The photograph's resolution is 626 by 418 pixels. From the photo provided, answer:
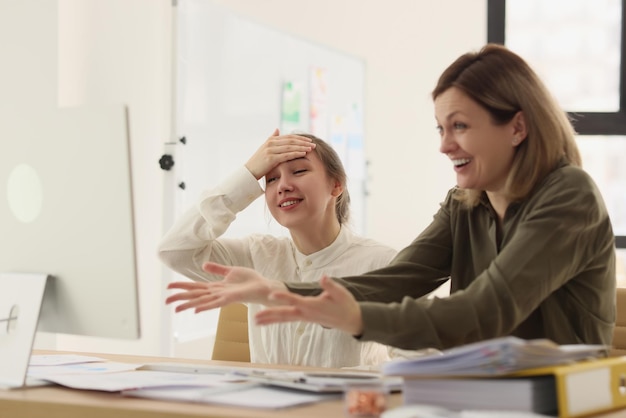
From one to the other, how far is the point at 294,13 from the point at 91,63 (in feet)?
5.59

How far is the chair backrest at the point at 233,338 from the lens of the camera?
2131 millimetres

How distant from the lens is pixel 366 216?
5223mm

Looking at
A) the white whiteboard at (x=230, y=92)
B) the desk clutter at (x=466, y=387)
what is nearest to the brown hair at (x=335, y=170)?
the desk clutter at (x=466, y=387)

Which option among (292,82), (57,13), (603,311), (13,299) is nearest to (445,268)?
(603,311)

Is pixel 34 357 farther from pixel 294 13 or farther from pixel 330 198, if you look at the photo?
pixel 294 13

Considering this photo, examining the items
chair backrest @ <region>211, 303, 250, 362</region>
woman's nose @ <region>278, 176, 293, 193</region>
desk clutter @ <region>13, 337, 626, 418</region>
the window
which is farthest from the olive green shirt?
the window

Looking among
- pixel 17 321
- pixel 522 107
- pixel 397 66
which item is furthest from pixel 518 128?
pixel 397 66

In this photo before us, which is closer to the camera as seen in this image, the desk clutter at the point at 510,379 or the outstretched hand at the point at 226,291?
the desk clutter at the point at 510,379

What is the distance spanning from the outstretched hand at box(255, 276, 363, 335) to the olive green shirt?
25 millimetres

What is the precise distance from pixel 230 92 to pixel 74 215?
2542mm

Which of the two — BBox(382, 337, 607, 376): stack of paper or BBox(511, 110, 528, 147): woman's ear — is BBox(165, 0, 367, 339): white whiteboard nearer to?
BBox(511, 110, 528, 147): woman's ear

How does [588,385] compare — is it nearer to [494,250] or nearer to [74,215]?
[494,250]

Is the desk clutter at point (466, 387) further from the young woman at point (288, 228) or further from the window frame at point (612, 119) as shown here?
the window frame at point (612, 119)

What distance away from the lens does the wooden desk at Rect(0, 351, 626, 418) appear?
1.16 meters
